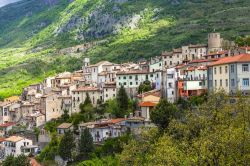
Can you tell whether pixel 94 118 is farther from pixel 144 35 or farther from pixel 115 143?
pixel 144 35

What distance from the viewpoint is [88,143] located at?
239 feet

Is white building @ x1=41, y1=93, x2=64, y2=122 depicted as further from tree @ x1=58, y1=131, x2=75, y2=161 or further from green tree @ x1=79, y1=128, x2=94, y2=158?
green tree @ x1=79, y1=128, x2=94, y2=158

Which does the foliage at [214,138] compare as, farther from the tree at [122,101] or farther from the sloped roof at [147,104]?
the tree at [122,101]

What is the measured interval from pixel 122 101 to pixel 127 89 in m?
8.24

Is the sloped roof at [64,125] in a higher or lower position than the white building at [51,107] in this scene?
lower

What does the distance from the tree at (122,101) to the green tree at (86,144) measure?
9864 millimetres

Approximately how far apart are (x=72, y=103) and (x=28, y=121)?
37.3 feet

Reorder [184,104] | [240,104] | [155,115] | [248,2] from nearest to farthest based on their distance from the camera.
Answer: [240,104] < [155,115] < [184,104] < [248,2]

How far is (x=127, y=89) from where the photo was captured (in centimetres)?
9075

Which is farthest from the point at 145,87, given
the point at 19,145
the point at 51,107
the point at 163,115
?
the point at 19,145

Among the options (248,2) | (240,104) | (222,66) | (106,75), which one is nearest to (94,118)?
(106,75)

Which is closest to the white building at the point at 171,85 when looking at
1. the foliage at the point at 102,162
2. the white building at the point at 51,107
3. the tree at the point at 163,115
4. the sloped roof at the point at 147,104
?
the sloped roof at the point at 147,104

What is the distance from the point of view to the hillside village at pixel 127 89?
2771 inches

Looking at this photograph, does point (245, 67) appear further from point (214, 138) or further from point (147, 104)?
point (214, 138)
